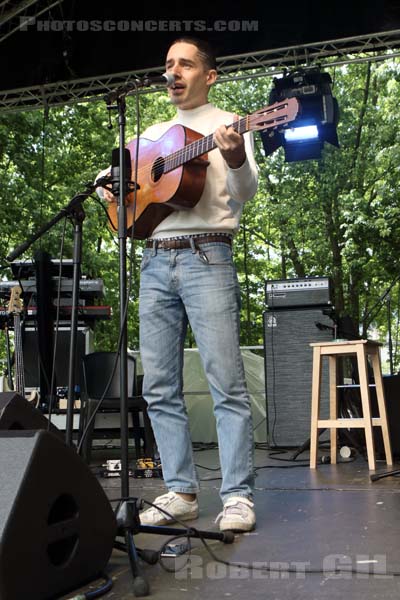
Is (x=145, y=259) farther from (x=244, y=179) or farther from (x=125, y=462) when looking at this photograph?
(x=125, y=462)

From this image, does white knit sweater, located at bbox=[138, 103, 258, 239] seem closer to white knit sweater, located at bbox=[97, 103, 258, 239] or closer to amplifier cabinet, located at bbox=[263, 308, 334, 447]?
white knit sweater, located at bbox=[97, 103, 258, 239]

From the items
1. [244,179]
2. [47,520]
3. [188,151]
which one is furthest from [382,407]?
[47,520]

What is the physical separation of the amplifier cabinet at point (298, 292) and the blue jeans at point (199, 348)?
3.19m

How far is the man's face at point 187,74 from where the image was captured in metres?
2.63

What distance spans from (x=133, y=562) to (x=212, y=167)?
1.44 metres

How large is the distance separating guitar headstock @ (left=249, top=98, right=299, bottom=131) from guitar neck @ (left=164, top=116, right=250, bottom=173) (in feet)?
0.11

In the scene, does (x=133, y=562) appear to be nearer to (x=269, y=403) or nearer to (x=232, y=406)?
(x=232, y=406)

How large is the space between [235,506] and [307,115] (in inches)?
227

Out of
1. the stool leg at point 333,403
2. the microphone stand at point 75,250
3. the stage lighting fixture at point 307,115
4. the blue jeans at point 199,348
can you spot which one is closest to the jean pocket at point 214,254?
the blue jeans at point 199,348

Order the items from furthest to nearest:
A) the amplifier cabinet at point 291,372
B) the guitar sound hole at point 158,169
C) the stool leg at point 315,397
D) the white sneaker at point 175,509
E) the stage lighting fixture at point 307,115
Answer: the stage lighting fixture at point 307,115
the amplifier cabinet at point 291,372
the stool leg at point 315,397
the guitar sound hole at point 158,169
the white sneaker at point 175,509

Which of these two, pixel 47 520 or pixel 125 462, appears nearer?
pixel 47 520

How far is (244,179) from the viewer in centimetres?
246

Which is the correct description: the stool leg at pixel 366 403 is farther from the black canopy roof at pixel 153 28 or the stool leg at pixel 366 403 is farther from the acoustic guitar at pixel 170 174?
the black canopy roof at pixel 153 28

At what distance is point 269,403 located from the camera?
18.9ft
